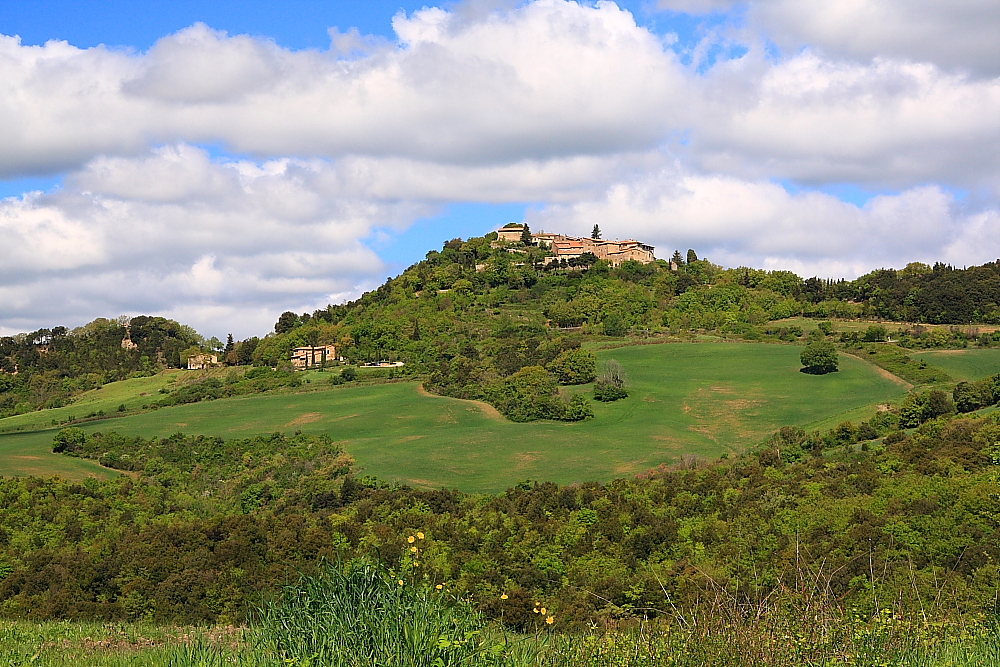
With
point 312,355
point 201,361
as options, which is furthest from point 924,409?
point 201,361

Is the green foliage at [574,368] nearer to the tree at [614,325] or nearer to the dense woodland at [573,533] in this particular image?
the tree at [614,325]

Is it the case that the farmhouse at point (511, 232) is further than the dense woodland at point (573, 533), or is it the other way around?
the farmhouse at point (511, 232)

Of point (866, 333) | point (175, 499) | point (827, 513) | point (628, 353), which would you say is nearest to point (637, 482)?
point (827, 513)

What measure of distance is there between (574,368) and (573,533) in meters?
45.9

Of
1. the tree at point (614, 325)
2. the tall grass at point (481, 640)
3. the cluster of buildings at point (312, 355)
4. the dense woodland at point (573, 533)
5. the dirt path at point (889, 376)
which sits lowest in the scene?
the dense woodland at point (573, 533)

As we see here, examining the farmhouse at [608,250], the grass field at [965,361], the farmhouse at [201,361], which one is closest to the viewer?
the grass field at [965,361]

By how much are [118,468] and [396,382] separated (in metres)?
30.8

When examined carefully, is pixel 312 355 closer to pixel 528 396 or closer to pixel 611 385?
pixel 528 396

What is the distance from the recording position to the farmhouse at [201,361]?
11344cm

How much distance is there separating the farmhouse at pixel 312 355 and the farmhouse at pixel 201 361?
13086 millimetres

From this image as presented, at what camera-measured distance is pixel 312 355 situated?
348 feet

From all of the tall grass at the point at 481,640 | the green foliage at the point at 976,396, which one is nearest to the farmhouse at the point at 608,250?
the green foliage at the point at 976,396

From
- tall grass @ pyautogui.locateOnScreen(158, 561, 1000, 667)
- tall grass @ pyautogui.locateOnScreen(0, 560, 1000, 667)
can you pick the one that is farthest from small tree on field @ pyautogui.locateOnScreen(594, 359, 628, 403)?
tall grass @ pyautogui.locateOnScreen(158, 561, 1000, 667)

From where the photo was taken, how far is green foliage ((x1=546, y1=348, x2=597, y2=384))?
7650cm
